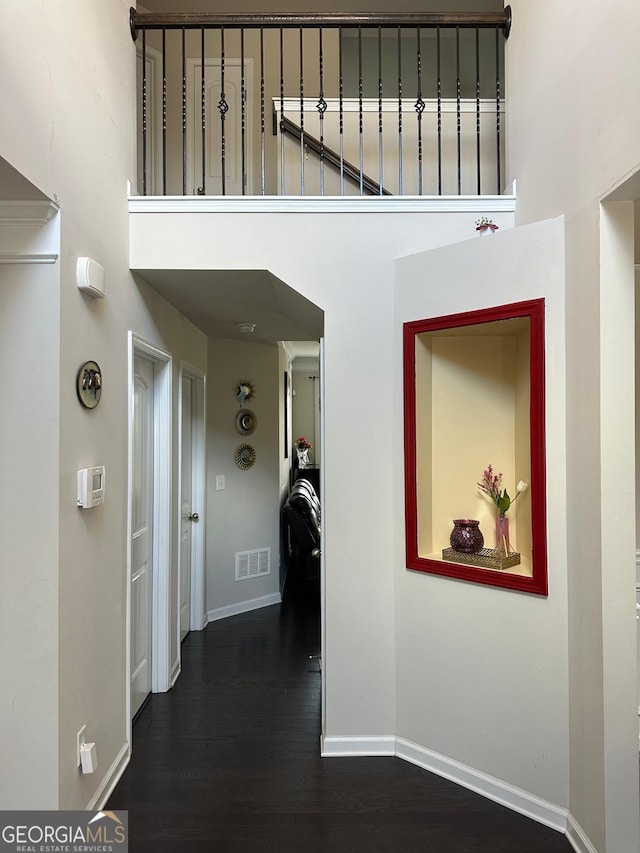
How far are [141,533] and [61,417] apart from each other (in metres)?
1.30

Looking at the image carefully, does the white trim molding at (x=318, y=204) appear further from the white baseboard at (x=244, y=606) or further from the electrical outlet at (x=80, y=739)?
the white baseboard at (x=244, y=606)

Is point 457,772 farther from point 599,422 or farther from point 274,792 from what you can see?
point 599,422

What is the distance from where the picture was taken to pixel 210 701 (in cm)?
295

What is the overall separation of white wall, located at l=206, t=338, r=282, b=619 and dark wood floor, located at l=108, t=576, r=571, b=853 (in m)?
1.29

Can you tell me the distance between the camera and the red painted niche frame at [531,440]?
2049 millimetres

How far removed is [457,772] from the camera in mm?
2262

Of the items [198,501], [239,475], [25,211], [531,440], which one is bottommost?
[198,501]

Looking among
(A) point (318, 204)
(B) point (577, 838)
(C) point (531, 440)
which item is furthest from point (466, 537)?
(A) point (318, 204)

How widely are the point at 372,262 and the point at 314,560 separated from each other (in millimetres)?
3184

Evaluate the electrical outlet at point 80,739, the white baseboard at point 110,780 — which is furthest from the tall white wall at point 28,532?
the white baseboard at point 110,780

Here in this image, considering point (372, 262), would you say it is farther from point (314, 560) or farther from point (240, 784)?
point (314, 560)

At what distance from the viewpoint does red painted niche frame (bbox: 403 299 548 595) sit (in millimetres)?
2049

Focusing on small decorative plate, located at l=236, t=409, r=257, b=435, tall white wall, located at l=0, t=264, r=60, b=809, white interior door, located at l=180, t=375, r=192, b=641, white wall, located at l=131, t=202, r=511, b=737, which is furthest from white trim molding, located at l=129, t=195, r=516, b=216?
small decorative plate, located at l=236, t=409, r=257, b=435
